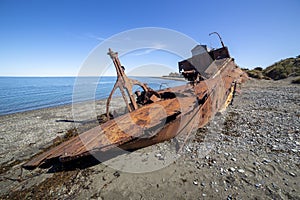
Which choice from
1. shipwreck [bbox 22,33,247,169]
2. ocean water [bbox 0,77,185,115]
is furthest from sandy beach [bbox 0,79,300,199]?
ocean water [bbox 0,77,185,115]

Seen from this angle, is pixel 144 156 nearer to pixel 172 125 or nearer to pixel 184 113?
pixel 172 125

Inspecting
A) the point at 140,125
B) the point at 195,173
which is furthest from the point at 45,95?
the point at 195,173

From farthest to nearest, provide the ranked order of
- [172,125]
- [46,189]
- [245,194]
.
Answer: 1. [172,125]
2. [46,189]
3. [245,194]

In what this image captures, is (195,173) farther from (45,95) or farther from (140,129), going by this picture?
(45,95)

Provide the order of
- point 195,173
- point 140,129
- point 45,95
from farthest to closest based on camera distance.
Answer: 1. point 45,95
2. point 195,173
3. point 140,129

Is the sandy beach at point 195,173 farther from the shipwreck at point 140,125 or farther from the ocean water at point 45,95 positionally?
the ocean water at point 45,95

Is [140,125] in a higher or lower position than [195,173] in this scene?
higher

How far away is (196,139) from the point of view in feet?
14.2

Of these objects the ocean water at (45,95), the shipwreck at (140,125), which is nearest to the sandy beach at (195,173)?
the shipwreck at (140,125)

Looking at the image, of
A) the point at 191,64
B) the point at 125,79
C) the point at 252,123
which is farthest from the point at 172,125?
the point at 191,64

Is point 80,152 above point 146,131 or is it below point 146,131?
below

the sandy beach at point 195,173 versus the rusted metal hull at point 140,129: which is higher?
the rusted metal hull at point 140,129

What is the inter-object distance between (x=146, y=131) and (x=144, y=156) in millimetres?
1230

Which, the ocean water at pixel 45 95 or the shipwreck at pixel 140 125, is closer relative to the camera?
the shipwreck at pixel 140 125
